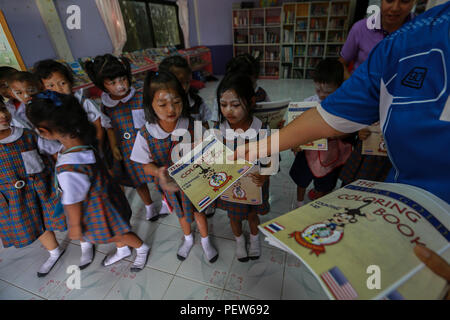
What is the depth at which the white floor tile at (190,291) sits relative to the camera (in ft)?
4.00

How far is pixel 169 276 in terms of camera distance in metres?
1.35

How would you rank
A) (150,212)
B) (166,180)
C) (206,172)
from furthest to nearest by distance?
1. (150,212)
2. (166,180)
3. (206,172)

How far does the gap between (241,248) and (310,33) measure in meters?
6.47

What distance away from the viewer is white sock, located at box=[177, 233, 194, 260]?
4.81 ft

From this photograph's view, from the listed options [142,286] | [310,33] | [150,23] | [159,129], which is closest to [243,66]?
[159,129]

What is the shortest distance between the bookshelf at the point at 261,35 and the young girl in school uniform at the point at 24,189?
20.4ft

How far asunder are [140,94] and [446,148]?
1.60 metres

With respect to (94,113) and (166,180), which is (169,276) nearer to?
(166,180)

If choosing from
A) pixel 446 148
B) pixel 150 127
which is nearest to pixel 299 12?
pixel 150 127

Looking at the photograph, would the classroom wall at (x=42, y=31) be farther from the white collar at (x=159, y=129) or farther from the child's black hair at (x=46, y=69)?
the white collar at (x=159, y=129)

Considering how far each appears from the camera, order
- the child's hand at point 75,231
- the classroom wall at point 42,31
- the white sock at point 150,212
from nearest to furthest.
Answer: the child's hand at point 75,231
the white sock at point 150,212
the classroom wall at point 42,31

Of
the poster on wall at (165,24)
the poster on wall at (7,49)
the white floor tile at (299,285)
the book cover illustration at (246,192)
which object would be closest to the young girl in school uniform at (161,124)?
the book cover illustration at (246,192)

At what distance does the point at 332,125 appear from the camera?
0.69m

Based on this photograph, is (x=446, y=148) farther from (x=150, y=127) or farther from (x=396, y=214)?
(x=150, y=127)
